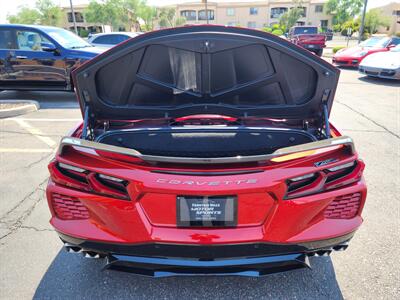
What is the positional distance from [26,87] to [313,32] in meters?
19.3

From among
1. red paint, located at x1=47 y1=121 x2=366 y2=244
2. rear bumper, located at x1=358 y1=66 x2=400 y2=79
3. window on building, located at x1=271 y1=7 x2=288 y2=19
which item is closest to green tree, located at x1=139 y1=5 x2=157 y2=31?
window on building, located at x1=271 y1=7 x2=288 y2=19

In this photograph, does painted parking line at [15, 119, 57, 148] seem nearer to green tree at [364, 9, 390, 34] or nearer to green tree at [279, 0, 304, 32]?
green tree at [279, 0, 304, 32]

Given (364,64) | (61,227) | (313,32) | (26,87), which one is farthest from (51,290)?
(313,32)

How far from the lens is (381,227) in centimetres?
273

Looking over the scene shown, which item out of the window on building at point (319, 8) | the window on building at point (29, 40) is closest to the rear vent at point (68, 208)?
the window on building at point (29, 40)

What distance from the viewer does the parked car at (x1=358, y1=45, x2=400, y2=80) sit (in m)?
9.88

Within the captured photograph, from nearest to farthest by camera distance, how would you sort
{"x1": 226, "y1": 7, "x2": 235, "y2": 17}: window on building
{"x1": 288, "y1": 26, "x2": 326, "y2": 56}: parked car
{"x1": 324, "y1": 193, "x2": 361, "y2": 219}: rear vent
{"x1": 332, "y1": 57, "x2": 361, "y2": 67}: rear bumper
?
1. {"x1": 324, "y1": 193, "x2": 361, "y2": 219}: rear vent
2. {"x1": 332, "y1": 57, "x2": 361, "y2": 67}: rear bumper
3. {"x1": 288, "y1": 26, "x2": 326, "y2": 56}: parked car
4. {"x1": 226, "y1": 7, "x2": 235, "y2": 17}: window on building

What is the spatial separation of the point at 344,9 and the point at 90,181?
70.1 meters

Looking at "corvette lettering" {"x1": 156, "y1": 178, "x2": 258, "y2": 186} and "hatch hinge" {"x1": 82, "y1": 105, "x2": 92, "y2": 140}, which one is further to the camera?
"hatch hinge" {"x1": 82, "y1": 105, "x2": 92, "y2": 140}

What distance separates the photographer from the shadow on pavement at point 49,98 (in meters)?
7.63

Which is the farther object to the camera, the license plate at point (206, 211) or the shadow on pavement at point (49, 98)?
the shadow on pavement at point (49, 98)

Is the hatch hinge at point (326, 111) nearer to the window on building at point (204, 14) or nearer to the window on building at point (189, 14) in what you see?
the window on building at point (204, 14)

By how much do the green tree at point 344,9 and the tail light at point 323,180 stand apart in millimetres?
68352

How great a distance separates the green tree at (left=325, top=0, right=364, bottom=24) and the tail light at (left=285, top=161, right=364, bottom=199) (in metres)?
68.4
